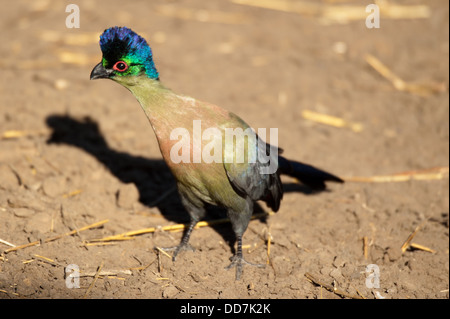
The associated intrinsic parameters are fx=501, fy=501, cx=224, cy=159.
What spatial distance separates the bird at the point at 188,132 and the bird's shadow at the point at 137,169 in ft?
2.48

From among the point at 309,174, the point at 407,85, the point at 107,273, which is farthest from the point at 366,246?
the point at 407,85

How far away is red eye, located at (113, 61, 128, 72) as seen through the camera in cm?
362

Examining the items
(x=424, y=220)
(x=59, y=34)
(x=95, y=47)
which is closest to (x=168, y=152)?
(x=424, y=220)

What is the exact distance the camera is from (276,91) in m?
6.88

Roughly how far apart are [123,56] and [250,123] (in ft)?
8.94

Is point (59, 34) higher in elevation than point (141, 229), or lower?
higher

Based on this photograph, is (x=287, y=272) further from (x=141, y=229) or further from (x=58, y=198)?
(x=58, y=198)

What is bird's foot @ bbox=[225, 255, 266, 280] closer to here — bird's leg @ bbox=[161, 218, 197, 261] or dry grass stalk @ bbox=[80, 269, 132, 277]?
bird's leg @ bbox=[161, 218, 197, 261]

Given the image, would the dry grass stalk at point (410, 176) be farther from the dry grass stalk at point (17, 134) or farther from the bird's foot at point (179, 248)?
the dry grass stalk at point (17, 134)

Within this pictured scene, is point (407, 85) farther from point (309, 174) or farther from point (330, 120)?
point (309, 174)

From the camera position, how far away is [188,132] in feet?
11.7
